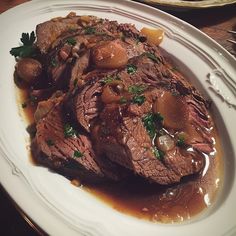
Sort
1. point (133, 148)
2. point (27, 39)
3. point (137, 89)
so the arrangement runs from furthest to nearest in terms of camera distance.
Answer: point (27, 39)
point (137, 89)
point (133, 148)

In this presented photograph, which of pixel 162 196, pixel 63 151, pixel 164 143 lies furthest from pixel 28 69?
pixel 162 196

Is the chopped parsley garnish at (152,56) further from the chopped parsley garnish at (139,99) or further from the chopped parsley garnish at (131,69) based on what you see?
the chopped parsley garnish at (139,99)

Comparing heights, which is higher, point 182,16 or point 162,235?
point 182,16

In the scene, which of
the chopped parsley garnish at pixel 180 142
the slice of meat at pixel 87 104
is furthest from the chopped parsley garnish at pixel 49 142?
the chopped parsley garnish at pixel 180 142

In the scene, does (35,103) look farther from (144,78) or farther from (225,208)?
(225,208)

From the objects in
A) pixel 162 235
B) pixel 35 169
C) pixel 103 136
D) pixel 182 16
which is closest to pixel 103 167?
pixel 103 136

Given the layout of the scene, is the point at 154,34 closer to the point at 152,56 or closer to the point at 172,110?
the point at 152,56
